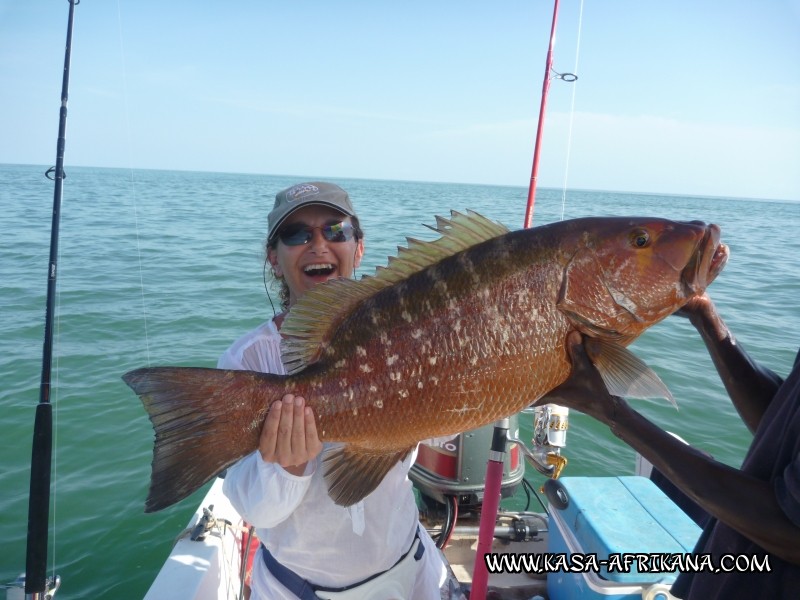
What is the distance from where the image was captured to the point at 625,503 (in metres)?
2.75

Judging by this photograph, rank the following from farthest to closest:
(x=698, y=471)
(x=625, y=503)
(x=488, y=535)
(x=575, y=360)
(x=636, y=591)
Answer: (x=625, y=503) < (x=488, y=535) < (x=636, y=591) < (x=575, y=360) < (x=698, y=471)

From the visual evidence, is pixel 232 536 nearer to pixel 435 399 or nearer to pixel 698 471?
pixel 435 399

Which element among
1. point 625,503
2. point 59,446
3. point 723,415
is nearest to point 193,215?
point 59,446

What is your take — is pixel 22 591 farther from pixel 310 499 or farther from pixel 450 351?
pixel 450 351

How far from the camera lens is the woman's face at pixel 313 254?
2.20m

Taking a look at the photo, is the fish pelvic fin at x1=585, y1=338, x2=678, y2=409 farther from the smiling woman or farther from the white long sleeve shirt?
the smiling woman

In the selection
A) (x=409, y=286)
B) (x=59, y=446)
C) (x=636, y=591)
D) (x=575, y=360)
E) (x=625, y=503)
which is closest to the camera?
(x=575, y=360)

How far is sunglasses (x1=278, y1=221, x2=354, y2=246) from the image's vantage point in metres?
2.21

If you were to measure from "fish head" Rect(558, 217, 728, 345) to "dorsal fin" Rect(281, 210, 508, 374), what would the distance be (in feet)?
1.03

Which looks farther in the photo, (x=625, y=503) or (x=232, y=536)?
(x=232, y=536)

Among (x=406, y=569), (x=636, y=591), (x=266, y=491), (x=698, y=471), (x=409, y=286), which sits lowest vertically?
(x=636, y=591)

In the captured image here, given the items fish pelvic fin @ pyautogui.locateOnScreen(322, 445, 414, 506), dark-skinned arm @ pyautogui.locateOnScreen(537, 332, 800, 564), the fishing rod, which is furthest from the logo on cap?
the fishing rod

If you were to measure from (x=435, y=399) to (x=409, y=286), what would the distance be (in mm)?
388

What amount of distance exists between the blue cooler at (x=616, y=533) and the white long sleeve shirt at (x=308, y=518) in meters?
1.05
